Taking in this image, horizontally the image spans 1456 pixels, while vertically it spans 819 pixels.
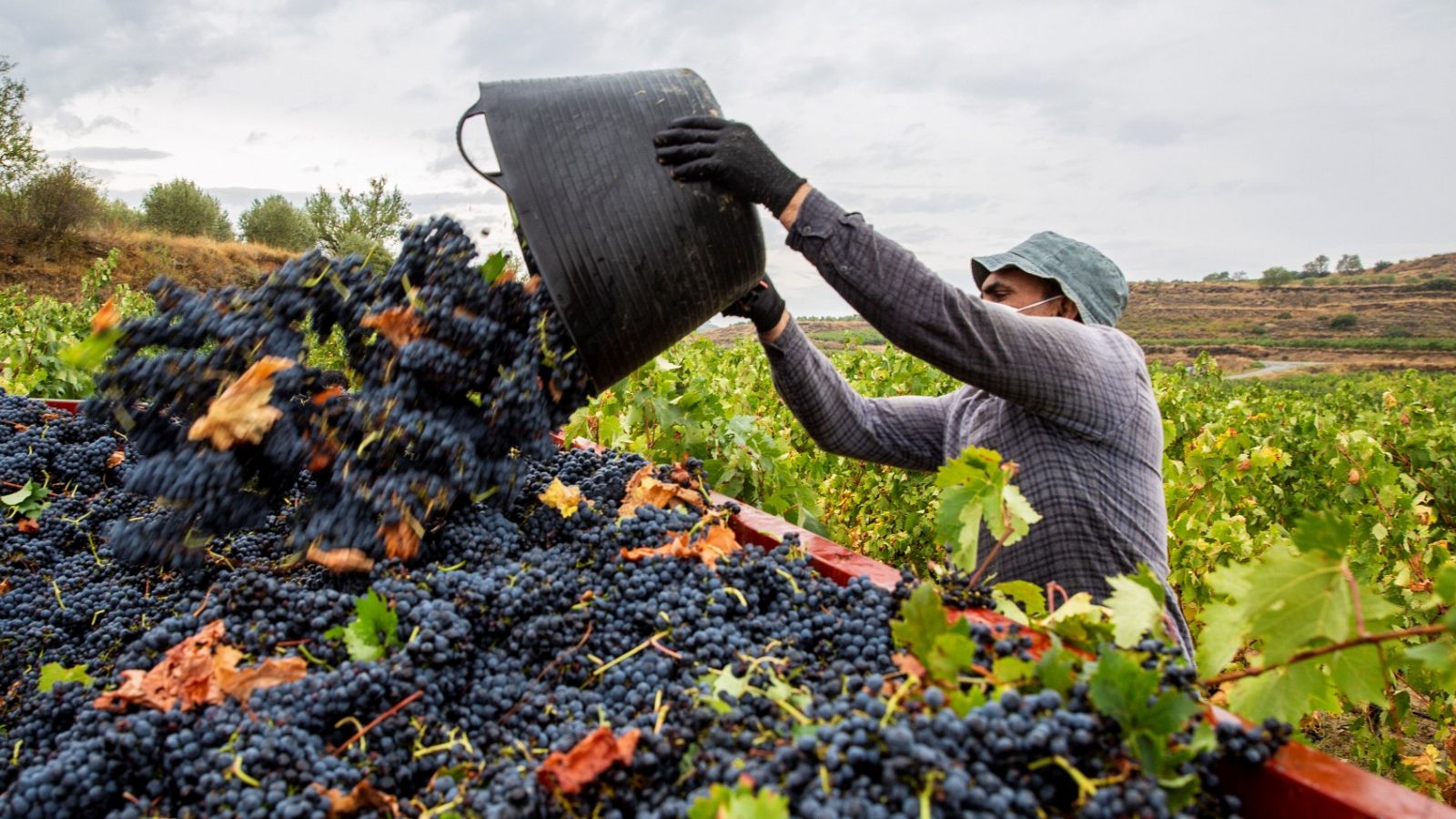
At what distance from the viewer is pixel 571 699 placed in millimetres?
1250

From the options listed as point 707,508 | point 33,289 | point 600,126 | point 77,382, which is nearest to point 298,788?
point 707,508

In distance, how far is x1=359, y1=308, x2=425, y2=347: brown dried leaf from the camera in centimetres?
169

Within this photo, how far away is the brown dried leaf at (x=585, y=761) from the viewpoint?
1002 millimetres

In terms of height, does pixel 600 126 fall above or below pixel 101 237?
below

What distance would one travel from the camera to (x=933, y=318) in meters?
1.96

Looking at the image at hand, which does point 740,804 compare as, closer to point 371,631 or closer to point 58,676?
point 371,631

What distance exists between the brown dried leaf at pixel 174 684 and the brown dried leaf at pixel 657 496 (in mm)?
840

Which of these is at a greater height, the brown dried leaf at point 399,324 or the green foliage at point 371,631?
the brown dried leaf at point 399,324

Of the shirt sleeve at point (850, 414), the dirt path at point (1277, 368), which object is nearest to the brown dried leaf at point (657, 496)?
the shirt sleeve at point (850, 414)

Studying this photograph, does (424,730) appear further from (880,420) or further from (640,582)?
(880,420)

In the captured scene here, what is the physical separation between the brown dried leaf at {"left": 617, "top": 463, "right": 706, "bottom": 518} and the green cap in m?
1.32

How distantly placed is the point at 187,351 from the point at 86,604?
55 centimetres

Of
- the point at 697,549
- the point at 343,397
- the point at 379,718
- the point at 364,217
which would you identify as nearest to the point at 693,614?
the point at 697,549

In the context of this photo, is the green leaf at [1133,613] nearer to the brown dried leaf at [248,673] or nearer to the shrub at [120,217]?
the brown dried leaf at [248,673]
